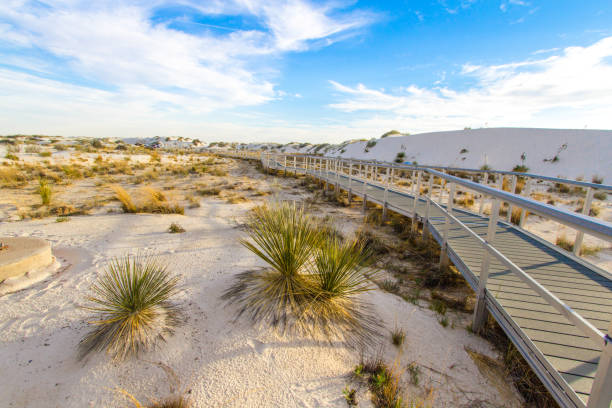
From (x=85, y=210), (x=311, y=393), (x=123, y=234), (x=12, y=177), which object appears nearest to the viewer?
(x=311, y=393)

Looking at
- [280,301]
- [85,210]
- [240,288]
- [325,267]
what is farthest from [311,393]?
[85,210]

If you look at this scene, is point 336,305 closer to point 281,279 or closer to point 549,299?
point 281,279

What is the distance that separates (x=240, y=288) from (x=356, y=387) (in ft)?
5.33

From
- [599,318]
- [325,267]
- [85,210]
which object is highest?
[325,267]

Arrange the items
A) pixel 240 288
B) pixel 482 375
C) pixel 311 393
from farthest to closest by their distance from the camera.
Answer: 1. pixel 240 288
2. pixel 482 375
3. pixel 311 393

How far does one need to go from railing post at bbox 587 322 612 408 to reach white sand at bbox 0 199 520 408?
0.94 metres

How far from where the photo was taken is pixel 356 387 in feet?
6.68

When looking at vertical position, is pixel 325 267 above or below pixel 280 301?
above

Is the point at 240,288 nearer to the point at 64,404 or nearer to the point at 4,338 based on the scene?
the point at 64,404

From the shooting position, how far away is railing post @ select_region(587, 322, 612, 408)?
4.01 feet

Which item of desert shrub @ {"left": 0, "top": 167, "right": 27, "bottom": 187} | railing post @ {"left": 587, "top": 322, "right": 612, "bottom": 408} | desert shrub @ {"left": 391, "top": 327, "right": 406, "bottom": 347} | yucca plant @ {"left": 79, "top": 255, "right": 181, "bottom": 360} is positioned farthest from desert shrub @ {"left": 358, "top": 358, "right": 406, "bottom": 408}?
desert shrub @ {"left": 0, "top": 167, "right": 27, "bottom": 187}

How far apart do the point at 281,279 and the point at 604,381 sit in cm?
234

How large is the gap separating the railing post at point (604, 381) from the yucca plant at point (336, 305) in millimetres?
1505

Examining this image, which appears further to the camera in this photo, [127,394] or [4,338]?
[4,338]
